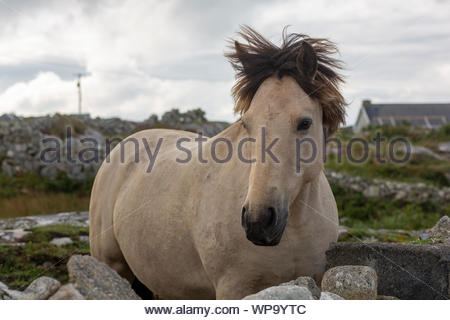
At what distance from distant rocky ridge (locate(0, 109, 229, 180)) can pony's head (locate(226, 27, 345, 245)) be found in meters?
13.5

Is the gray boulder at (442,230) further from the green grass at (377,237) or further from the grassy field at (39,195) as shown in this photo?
the grassy field at (39,195)

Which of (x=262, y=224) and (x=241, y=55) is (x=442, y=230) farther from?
(x=241, y=55)

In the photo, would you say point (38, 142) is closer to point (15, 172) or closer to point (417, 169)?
point (15, 172)

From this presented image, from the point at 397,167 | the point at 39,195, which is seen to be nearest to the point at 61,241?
the point at 39,195

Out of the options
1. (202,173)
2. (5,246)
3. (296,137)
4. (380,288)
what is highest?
(296,137)

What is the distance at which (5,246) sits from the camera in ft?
25.2

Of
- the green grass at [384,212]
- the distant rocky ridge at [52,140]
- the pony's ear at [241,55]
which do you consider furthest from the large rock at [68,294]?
the distant rocky ridge at [52,140]

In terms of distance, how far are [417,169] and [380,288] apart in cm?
1403

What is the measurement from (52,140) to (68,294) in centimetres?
1589

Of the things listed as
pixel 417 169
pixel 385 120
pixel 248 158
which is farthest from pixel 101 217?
pixel 385 120

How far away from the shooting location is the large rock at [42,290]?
2.66 m

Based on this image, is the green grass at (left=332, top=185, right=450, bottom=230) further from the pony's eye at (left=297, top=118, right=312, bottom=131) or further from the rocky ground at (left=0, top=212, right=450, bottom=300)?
the pony's eye at (left=297, top=118, right=312, bottom=131)

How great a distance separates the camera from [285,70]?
3.56 m

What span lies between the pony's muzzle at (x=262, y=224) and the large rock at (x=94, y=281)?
35.4 inches
